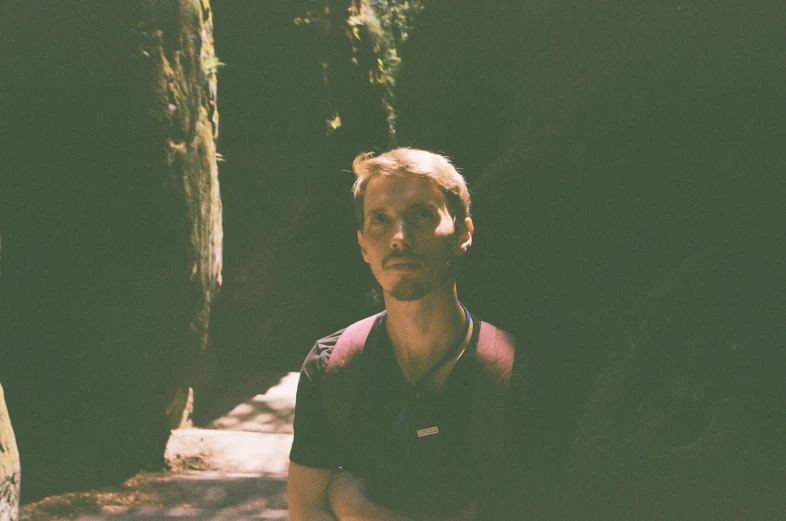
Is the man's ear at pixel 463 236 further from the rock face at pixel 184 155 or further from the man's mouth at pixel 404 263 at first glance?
the rock face at pixel 184 155

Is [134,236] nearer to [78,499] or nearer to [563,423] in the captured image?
[78,499]

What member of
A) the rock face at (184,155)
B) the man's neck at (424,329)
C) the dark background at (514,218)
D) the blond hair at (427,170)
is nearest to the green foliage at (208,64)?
the rock face at (184,155)

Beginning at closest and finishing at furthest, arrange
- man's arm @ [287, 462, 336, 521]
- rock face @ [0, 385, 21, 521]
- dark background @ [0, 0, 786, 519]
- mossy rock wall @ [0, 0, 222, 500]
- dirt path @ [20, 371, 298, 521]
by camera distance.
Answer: man's arm @ [287, 462, 336, 521] → dark background @ [0, 0, 786, 519] → rock face @ [0, 385, 21, 521] → dirt path @ [20, 371, 298, 521] → mossy rock wall @ [0, 0, 222, 500]

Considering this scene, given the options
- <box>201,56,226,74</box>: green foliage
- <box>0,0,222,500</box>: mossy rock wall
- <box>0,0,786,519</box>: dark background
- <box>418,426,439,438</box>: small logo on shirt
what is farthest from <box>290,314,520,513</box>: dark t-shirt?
<box>201,56,226,74</box>: green foliage

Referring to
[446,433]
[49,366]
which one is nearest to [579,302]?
[446,433]

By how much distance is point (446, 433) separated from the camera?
161cm

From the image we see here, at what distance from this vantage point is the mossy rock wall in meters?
4.31

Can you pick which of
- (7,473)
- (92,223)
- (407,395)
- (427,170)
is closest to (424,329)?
(407,395)

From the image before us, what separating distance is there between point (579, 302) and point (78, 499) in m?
3.31

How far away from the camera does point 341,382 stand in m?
1.69

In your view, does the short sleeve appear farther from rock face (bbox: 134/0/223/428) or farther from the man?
rock face (bbox: 134/0/223/428)

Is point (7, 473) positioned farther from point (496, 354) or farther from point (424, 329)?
point (496, 354)

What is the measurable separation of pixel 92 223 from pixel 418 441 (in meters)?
3.50

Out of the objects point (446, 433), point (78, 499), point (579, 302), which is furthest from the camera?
point (78, 499)
